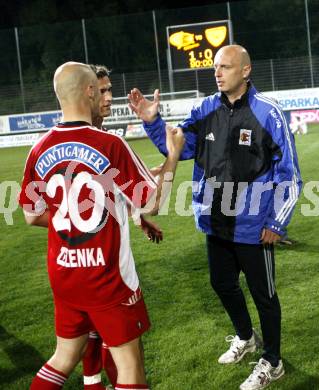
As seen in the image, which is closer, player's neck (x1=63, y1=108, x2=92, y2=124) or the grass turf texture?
player's neck (x1=63, y1=108, x2=92, y2=124)

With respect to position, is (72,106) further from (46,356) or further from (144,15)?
(144,15)

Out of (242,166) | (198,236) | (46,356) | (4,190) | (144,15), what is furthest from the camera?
(144,15)

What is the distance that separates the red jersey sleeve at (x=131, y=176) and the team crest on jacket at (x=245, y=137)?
1.19 meters

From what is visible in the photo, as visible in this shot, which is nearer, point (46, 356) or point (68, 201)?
point (68, 201)

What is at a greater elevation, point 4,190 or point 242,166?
point 242,166

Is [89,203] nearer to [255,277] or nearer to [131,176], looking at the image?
[131,176]

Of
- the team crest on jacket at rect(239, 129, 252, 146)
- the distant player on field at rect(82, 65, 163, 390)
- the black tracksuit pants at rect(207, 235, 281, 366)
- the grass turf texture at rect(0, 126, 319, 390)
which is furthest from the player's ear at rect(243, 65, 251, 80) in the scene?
the grass turf texture at rect(0, 126, 319, 390)

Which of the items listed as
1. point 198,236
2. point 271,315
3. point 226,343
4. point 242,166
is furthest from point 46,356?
point 198,236

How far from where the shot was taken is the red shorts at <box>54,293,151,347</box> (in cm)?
299

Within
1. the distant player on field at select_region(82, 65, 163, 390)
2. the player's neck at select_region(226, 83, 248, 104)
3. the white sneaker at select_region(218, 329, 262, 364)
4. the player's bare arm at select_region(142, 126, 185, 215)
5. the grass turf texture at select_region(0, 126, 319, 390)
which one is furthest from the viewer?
the white sneaker at select_region(218, 329, 262, 364)

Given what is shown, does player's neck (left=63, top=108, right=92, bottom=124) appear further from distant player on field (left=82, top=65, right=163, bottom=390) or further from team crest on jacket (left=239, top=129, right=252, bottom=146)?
team crest on jacket (left=239, top=129, right=252, bottom=146)

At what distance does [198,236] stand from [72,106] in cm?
568

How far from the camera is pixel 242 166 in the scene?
4.04 meters

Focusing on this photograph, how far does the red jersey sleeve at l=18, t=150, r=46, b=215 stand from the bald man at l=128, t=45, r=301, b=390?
953 mm
